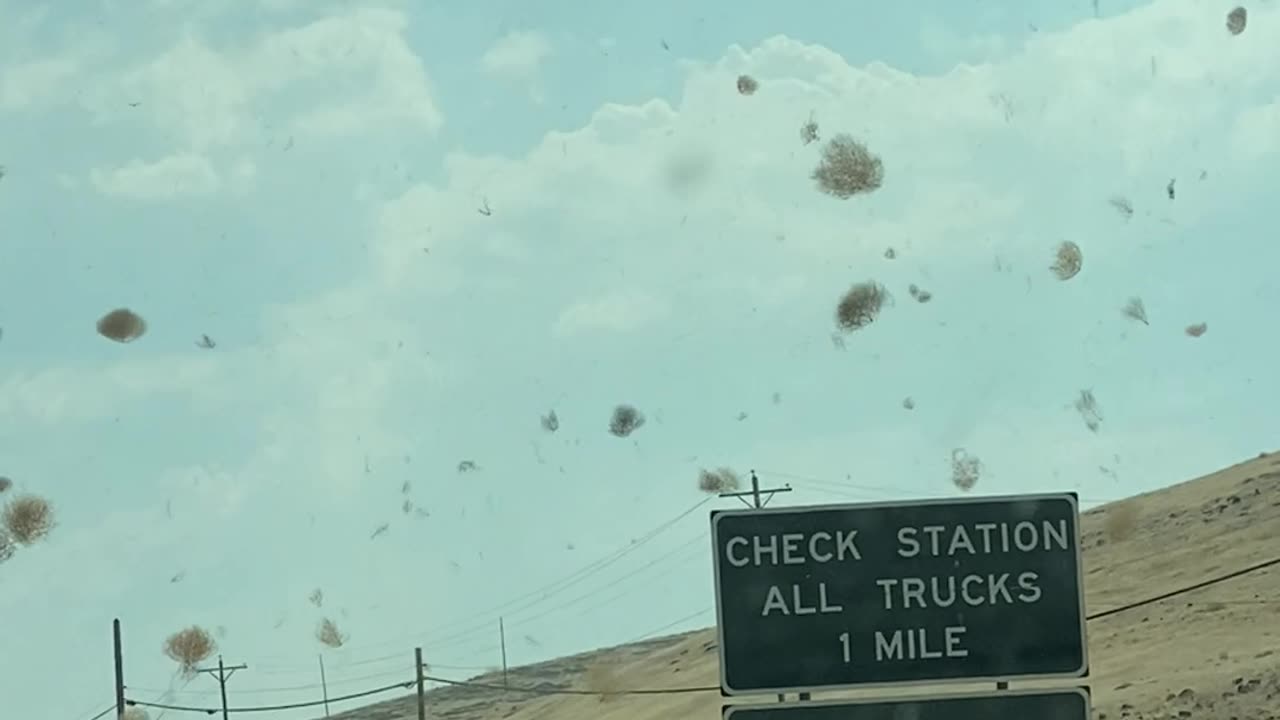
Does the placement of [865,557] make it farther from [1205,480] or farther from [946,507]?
[1205,480]

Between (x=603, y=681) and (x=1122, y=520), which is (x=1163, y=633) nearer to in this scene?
(x=1122, y=520)

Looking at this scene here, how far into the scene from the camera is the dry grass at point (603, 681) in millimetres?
110312

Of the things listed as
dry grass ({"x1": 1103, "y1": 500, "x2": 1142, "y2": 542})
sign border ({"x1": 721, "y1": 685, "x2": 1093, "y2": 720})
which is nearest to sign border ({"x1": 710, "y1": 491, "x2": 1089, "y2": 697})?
sign border ({"x1": 721, "y1": 685, "x2": 1093, "y2": 720})

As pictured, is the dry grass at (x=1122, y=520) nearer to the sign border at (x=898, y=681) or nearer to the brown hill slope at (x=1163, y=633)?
the brown hill slope at (x=1163, y=633)

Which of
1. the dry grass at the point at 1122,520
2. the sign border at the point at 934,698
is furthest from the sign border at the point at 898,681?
the dry grass at the point at 1122,520

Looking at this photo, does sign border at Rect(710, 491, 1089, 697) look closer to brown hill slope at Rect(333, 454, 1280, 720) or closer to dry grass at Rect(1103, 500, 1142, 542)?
brown hill slope at Rect(333, 454, 1280, 720)

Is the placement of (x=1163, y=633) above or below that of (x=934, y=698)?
above

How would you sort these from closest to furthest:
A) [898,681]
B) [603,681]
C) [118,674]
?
[898,681] < [118,674] < [603,681]

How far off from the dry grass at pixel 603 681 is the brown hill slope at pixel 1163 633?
207 mm

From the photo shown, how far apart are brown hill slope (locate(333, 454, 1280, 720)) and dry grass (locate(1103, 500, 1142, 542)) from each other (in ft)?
0.36

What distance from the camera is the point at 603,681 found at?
122m

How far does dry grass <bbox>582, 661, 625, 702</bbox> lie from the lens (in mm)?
110312

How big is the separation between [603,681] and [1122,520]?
109 ft

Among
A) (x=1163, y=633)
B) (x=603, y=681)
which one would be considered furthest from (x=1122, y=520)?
(x=1163, y=633)
